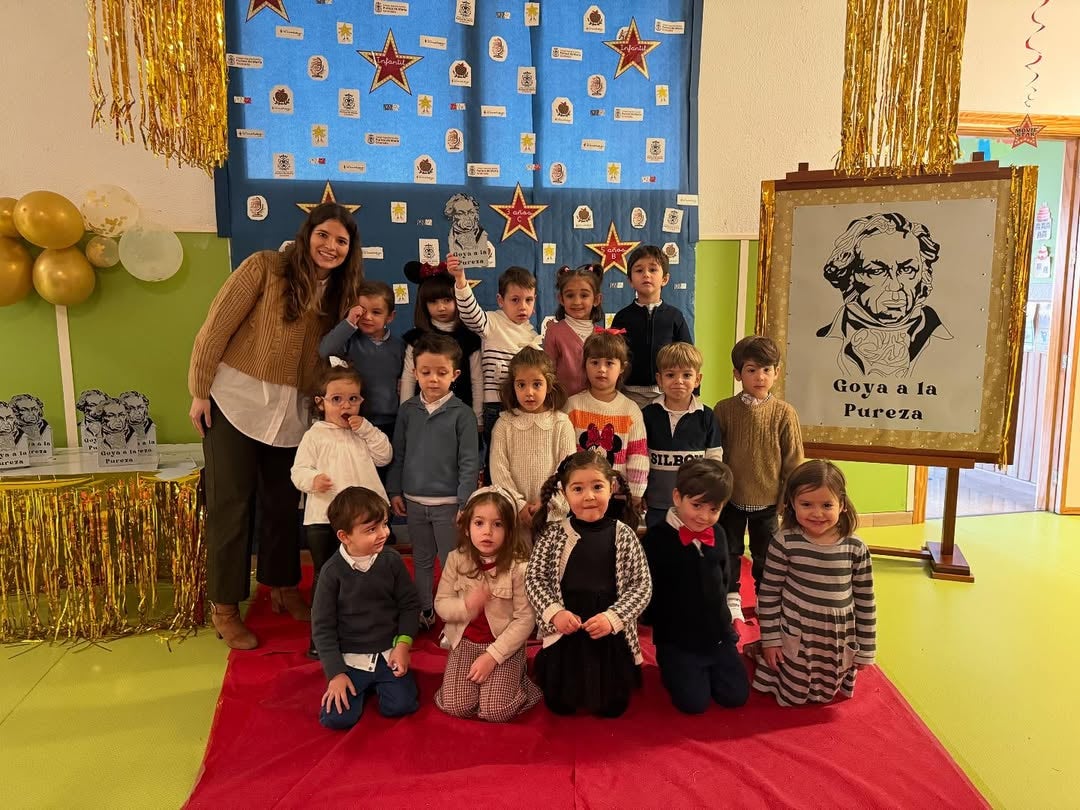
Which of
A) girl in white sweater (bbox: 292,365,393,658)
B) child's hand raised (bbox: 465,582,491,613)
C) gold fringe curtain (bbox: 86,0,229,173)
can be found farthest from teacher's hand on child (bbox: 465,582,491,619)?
gold fringe curtain (bbox: 86,0,229,173)

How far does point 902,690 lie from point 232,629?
91.2 inches

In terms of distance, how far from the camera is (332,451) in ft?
8.04

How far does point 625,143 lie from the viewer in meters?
3.59

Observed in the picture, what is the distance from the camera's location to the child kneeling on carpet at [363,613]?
7.06 feet

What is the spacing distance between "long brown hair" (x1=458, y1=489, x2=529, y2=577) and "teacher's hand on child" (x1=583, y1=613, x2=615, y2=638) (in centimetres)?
30

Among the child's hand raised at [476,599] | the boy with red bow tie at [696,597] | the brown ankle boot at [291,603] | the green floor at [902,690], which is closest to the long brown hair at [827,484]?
the boy with red bow tie at [696,597]

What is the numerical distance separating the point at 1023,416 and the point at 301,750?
17.1ft

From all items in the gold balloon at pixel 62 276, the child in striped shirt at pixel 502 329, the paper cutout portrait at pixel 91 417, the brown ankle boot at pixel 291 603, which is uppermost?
the gold balloon at pixel 62 276

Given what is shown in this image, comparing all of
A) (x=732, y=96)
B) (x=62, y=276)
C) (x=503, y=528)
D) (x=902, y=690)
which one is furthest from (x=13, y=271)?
(x=902, y=690)

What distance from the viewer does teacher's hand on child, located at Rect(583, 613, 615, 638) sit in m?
2.08

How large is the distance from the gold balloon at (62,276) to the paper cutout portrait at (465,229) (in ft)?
5.07

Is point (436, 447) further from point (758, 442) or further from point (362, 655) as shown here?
point (758, 442)

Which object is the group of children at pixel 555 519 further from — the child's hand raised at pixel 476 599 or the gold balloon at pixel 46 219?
the gold balloon at pixel 46 219

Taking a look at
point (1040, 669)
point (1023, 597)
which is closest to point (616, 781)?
point (1040, 669)
